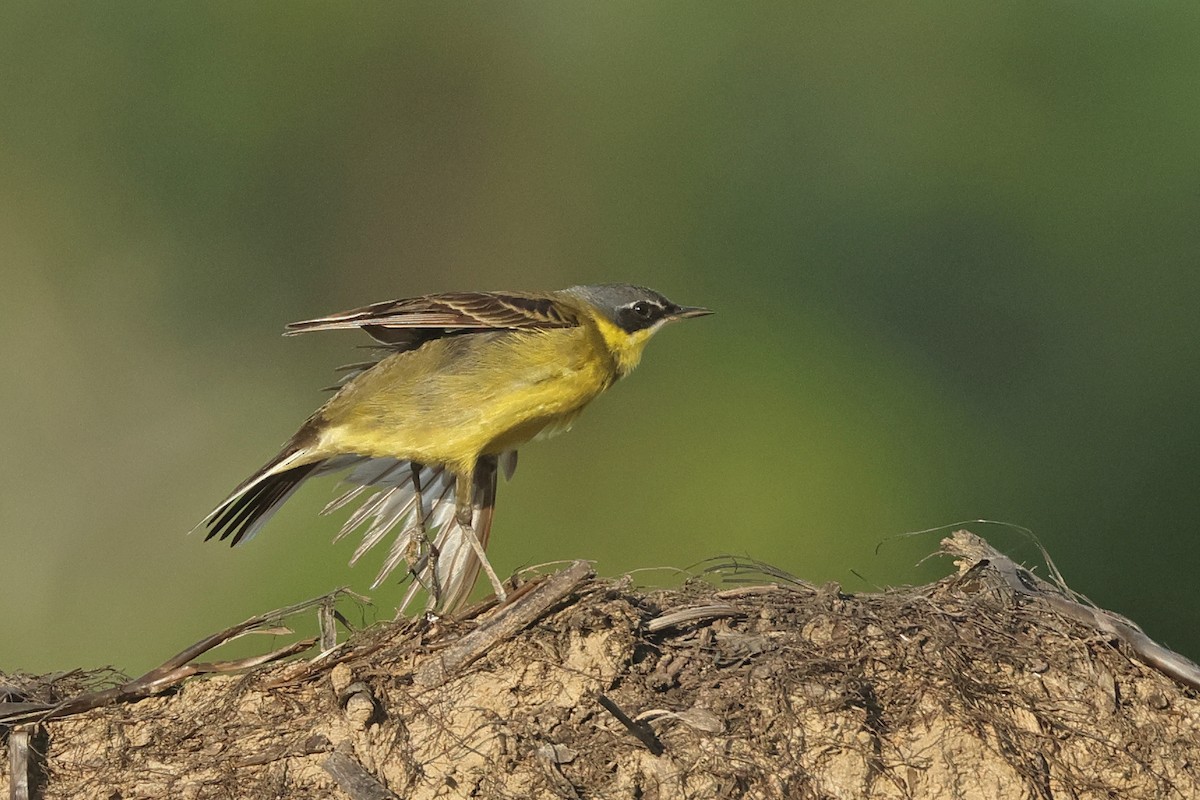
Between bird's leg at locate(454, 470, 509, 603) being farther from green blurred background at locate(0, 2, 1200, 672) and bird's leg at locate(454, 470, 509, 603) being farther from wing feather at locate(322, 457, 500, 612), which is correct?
green blurred background at locate(0, 2, 1200, 672)

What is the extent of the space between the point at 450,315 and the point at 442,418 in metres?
0.45

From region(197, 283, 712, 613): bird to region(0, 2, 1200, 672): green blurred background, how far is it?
4.03m

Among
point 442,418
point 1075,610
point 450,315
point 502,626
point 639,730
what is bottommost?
point 1075,610

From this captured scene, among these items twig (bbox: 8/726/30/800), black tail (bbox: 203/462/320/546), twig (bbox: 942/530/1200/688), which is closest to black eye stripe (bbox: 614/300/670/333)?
black tail (bbox: 203/462/320/546)

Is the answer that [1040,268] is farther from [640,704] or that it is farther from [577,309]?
[640,704]

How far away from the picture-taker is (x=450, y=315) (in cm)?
679

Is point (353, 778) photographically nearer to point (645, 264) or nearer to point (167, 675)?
point (167, 675)

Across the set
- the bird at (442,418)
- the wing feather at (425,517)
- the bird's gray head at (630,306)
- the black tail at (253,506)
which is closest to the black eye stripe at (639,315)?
the bird's gray head at (630,306)

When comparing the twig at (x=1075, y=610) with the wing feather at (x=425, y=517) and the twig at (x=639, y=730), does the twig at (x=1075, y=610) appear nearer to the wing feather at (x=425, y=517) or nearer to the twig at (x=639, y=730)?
the twig at (x=639, y=730)

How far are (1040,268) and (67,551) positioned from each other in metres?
12.5

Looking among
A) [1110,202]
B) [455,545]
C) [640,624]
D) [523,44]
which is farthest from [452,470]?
[523,44]

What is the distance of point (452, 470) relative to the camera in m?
6.94

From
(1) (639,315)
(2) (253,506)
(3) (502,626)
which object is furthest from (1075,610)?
(2) (253,506)

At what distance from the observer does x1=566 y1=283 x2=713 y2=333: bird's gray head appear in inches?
298
